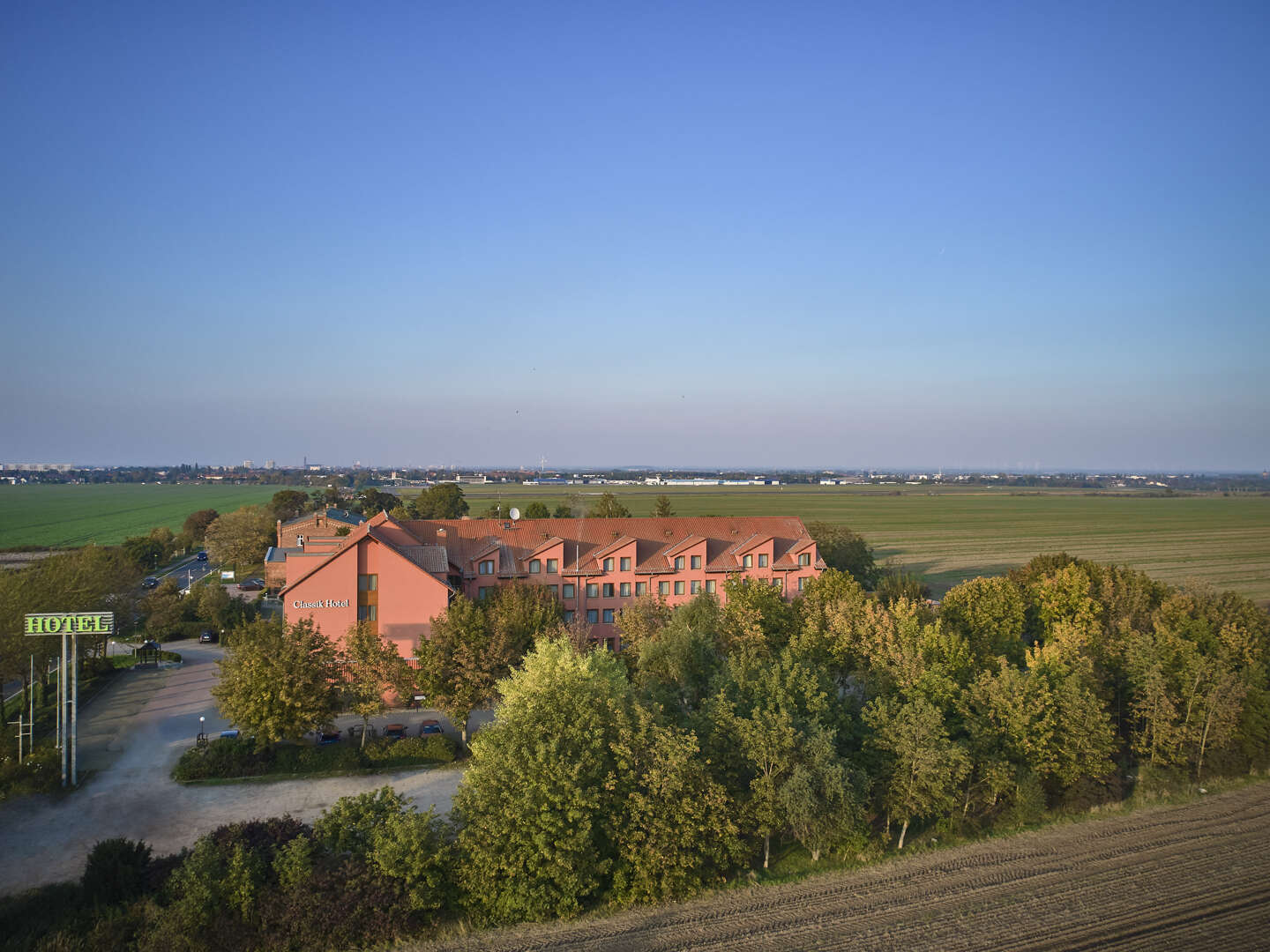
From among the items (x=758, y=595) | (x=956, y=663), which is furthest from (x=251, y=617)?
(x=956, y=663)

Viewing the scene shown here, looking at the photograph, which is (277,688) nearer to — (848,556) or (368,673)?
(368,673)

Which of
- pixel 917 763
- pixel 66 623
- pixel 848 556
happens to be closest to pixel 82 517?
pixel 66 623

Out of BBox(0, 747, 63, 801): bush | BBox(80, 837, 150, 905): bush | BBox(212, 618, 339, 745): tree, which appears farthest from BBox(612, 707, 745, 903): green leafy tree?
BBox(0, 747, 63, 801): bush

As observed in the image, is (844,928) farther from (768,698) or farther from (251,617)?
(251,617)

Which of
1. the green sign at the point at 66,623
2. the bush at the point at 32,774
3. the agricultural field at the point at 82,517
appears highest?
the green sign at the point at 66,623

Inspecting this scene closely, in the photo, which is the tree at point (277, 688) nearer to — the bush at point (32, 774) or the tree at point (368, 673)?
the tree at point (368, 673)

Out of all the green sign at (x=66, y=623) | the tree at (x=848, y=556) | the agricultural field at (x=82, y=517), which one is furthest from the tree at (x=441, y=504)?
the green sign at (x=66, y=623)
